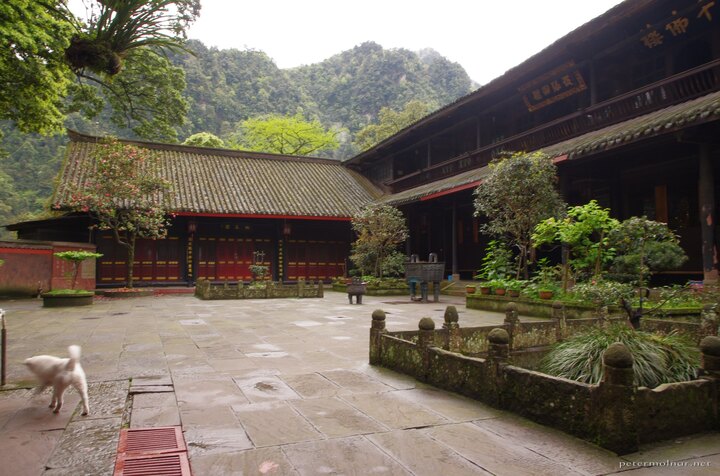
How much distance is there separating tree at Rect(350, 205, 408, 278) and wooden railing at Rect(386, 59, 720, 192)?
10.5ft

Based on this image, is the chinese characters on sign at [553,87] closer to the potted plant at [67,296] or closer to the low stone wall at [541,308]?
the low stone wall at [541,308]

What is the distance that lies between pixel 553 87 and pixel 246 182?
13.4 metres

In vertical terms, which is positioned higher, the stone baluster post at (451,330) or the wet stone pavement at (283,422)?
the stone baluster post at (451,330)

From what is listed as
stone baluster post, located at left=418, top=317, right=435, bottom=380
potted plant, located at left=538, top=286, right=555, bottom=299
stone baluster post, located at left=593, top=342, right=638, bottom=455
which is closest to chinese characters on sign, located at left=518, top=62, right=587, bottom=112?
potted plant, located at left=538, top=286, right=555, bottom=299

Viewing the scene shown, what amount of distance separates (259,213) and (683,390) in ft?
54.5

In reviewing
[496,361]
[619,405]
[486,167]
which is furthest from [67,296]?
[619,405]

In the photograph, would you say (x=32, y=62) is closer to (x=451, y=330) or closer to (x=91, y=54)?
(x=91, y=54)

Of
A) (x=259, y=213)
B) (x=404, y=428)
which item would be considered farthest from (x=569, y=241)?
(x=259, y=213)

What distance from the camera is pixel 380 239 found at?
16.0m

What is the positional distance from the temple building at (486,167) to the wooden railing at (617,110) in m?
0.03

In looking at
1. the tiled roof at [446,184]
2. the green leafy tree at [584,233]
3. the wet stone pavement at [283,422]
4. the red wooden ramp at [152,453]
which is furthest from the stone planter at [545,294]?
the red wooden ramp at [152,453]

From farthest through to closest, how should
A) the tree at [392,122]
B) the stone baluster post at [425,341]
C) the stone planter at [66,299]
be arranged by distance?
1. the tree at [392,122]
2. the stone planter at [66,299]
3. the stone baluster post at [425,341]

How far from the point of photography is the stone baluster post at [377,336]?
513cm

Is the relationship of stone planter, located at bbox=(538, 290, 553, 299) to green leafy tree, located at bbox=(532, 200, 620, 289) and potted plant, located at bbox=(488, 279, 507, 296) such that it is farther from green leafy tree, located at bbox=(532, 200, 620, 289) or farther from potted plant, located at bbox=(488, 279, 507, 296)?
potted plant, located at bbox=(488, 279, 507, 296)
